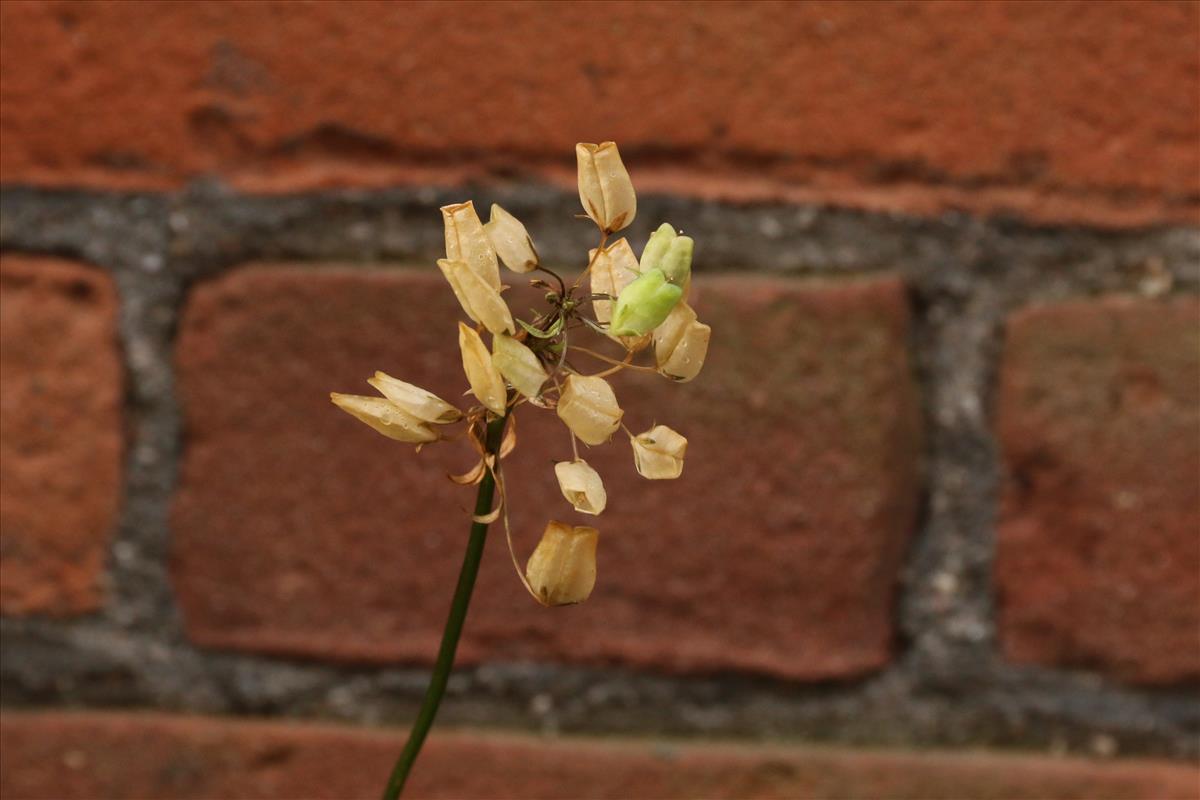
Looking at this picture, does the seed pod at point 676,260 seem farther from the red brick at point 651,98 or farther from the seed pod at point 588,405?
the red brick at point 651,98

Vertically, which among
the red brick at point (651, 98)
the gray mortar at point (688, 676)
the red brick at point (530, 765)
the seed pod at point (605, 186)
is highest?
the red brick at point (651, 98)

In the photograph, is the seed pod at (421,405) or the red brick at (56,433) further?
the red brick at (56,433)

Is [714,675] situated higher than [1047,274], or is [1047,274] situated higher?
[1047,274]

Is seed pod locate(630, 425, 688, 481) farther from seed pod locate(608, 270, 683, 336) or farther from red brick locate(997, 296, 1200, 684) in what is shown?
red brick locate(997, 296, 1200, 684)

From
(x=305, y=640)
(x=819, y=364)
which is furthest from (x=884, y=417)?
(x=305, y=640)

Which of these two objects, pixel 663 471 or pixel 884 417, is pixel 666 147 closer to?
pixel 884 417

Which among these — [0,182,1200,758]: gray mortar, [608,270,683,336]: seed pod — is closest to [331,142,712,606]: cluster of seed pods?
[608,270,683,336]: seed pod

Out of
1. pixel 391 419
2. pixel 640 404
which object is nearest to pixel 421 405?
pixel 391 419

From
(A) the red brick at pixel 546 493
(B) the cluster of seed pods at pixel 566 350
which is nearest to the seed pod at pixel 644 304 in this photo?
(B) the cluster of seed pods at pixel 566 350
